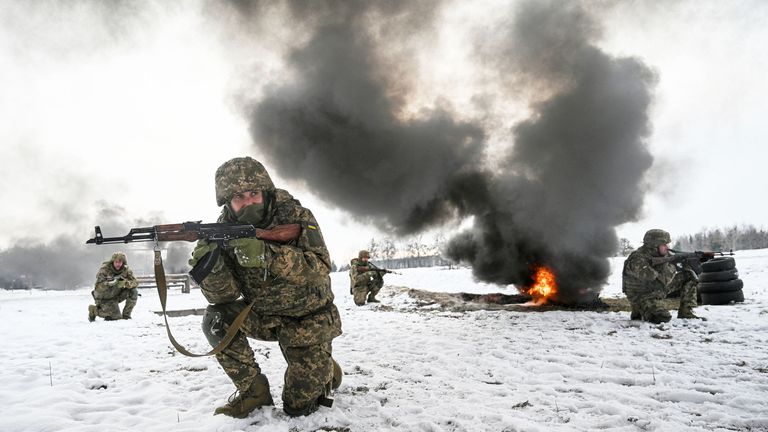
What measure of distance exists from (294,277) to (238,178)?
1013 millimetres

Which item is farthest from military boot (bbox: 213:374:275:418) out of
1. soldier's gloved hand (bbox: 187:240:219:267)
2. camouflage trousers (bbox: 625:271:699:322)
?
camouflage trousers (bbox: 625:271:699:322)

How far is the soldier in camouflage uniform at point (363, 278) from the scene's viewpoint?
13.3 m

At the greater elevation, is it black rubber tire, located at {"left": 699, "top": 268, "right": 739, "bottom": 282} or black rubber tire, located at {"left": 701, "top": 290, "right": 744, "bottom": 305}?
black rubber tire, located at {"left": 699, "top": 268, "right": 739, "bottom": 282}

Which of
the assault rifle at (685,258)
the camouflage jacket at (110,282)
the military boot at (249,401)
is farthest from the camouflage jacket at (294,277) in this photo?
the camouflage jacket at (110,282)

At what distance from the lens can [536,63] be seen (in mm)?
12844

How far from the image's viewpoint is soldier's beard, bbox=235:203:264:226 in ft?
11.4

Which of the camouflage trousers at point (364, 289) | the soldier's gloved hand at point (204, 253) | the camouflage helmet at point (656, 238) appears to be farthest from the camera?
the camouflage trousers at point (364, 289)

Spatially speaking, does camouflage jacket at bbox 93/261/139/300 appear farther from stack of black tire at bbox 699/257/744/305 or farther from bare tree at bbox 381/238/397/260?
bare tree at bbox 381/238/397/260

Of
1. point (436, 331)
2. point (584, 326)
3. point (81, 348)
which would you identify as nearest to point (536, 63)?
point (584, 326)

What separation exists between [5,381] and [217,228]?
3.22m

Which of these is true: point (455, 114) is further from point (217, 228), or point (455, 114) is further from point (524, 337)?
point (217, 228)

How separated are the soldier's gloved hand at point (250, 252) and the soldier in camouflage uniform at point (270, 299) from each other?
8cm

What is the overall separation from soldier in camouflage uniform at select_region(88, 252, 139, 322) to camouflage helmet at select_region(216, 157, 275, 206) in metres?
8.21

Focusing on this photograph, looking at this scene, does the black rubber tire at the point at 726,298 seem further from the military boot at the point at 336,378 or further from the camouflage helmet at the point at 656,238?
the military boot at the point at 336,378
